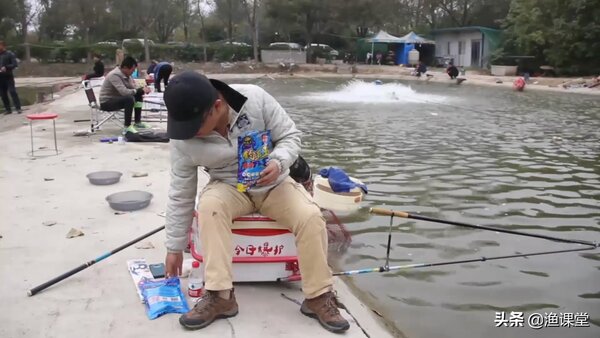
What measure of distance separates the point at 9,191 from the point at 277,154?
3.66m

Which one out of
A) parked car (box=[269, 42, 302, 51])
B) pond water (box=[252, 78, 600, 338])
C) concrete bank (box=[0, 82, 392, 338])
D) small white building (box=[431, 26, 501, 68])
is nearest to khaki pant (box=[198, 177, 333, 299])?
concrete bank (box=[0, 82, 392, 338])

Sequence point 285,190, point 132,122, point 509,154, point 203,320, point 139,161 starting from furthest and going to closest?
point 132,122, point 509,154, point 139,161, point 285,190, point 203,320

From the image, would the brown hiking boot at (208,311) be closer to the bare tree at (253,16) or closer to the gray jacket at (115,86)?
the gray jacket at (115,86)

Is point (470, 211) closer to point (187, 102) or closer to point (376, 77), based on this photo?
point (187, 102)

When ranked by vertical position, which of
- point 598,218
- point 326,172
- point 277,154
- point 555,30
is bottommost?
point 598,218

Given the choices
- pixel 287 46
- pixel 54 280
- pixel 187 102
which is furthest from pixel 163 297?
pixel 287 46

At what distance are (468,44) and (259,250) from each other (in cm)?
3975

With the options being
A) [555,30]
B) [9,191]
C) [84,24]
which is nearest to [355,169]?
[9,191]

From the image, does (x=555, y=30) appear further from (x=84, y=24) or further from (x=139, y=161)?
(x=84, y=24)

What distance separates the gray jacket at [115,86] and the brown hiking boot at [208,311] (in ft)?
20.6

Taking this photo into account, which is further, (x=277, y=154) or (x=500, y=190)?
(x=500, y=190)

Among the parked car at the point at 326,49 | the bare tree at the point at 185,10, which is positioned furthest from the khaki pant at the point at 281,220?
the bare tree at the point at 185,10

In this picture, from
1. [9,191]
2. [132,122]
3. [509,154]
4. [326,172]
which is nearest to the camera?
[326,172]

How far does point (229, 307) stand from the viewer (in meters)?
2.86
